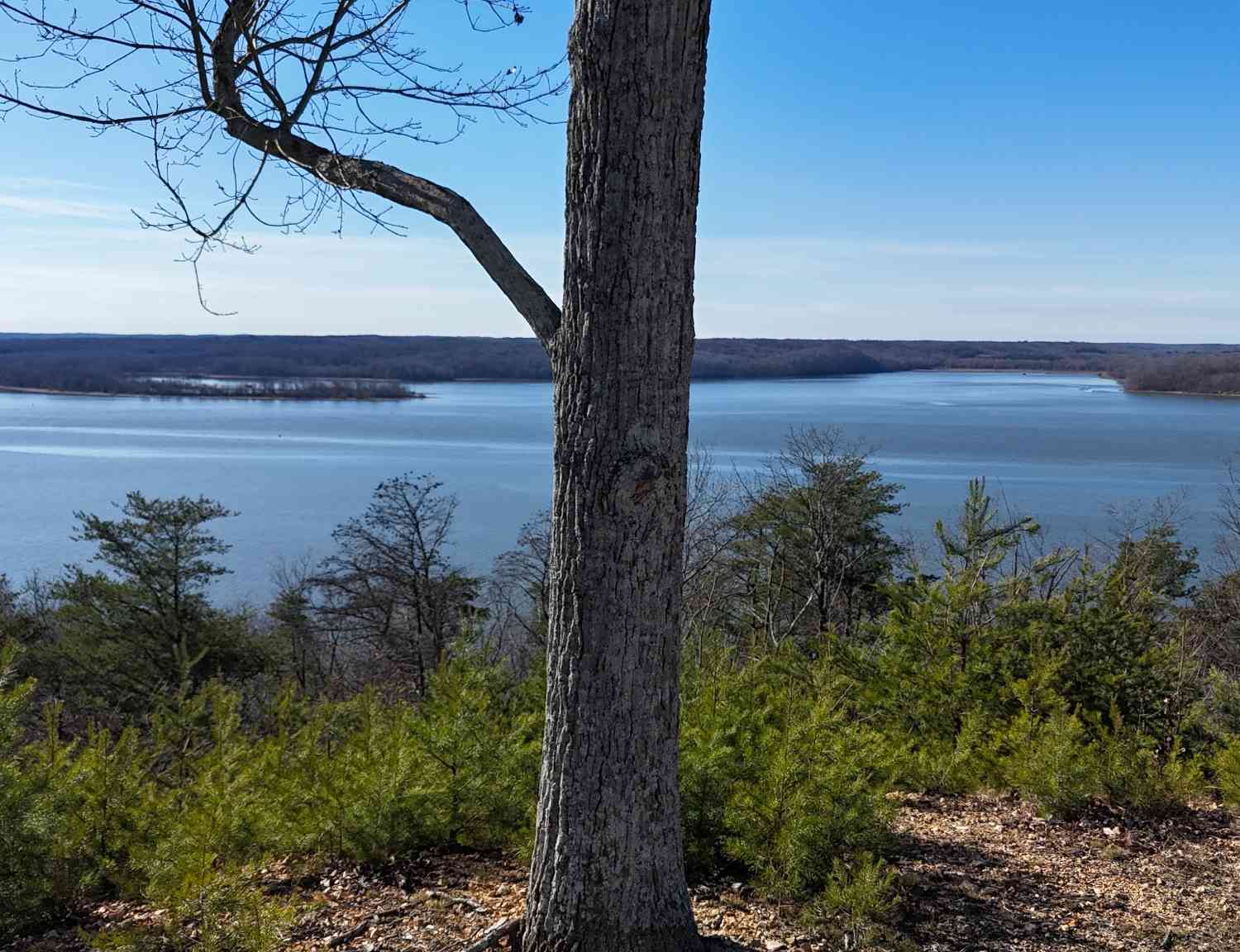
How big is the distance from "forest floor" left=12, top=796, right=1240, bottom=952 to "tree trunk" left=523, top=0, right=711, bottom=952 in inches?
20.5

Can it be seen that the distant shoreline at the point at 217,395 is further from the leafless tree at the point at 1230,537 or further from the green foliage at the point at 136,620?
the green foliage at the point at 136,620

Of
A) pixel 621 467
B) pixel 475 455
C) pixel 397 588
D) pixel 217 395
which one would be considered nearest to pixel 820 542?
pixel 397 588

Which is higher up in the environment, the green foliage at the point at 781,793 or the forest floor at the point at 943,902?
the green foliage at the point at 781,793

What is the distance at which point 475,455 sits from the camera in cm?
5059

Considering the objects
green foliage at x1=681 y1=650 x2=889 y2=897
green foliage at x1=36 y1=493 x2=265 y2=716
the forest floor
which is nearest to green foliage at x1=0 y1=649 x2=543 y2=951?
the forest floor

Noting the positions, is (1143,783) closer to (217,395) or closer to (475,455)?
(475,455)

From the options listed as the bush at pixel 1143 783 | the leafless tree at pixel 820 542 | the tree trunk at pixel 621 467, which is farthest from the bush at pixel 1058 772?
the leafless tree at pixel 820 542

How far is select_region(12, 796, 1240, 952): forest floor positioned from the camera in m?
3.01

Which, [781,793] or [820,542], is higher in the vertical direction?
[781,793]

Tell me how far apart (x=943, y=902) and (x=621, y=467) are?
2.00 meters

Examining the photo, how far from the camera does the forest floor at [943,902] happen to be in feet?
9.87

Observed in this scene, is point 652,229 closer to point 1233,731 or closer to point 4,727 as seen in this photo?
point 4,727

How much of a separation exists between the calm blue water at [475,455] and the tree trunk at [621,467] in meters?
25.3

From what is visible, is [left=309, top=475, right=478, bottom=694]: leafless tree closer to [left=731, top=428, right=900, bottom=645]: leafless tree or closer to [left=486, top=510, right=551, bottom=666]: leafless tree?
[left=486, top=510, right=551, bottom=666]: leafless tree
